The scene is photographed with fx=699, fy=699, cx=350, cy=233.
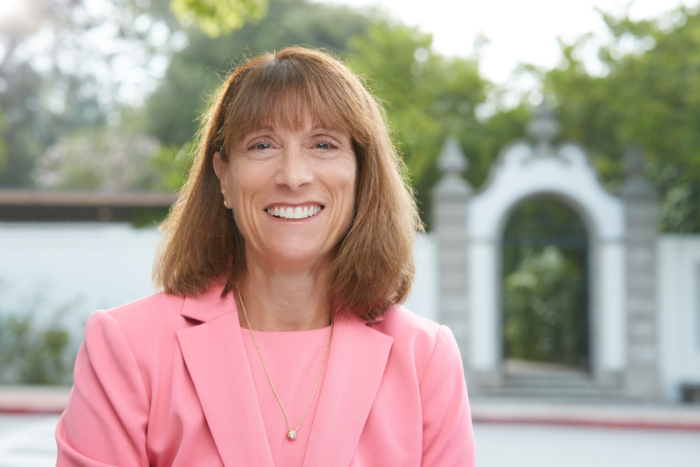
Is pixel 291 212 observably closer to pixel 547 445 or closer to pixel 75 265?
pixel 547 445

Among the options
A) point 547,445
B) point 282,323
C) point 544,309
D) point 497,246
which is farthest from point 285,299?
point 544,309

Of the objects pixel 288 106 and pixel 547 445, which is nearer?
pixel 288 106

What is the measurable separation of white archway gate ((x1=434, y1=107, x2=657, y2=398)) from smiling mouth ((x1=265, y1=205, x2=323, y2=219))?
27.5 ft

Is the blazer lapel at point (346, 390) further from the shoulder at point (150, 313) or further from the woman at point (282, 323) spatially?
the shoulder at point (150, 313)

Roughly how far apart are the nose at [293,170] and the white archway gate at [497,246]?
842 cm

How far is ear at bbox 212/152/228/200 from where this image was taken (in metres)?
1.76

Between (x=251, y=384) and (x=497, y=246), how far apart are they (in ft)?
28.6

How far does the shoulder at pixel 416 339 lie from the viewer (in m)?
1.72

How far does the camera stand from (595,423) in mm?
8492

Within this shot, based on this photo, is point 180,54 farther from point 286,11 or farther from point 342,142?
point 342,142

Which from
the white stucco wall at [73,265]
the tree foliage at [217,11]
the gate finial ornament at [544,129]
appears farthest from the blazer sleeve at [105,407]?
the white stucco wall at [73,265]

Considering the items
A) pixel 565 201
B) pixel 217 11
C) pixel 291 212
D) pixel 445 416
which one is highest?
pixel 217 11

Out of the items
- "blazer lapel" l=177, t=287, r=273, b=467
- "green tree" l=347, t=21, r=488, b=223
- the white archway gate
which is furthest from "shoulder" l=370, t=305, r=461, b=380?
"green tree" l=347, t=21, r=488, b=223

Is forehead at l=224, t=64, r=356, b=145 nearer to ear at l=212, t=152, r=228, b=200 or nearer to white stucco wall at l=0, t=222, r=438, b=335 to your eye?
ear at l=212, t=152, r=228, b=200
